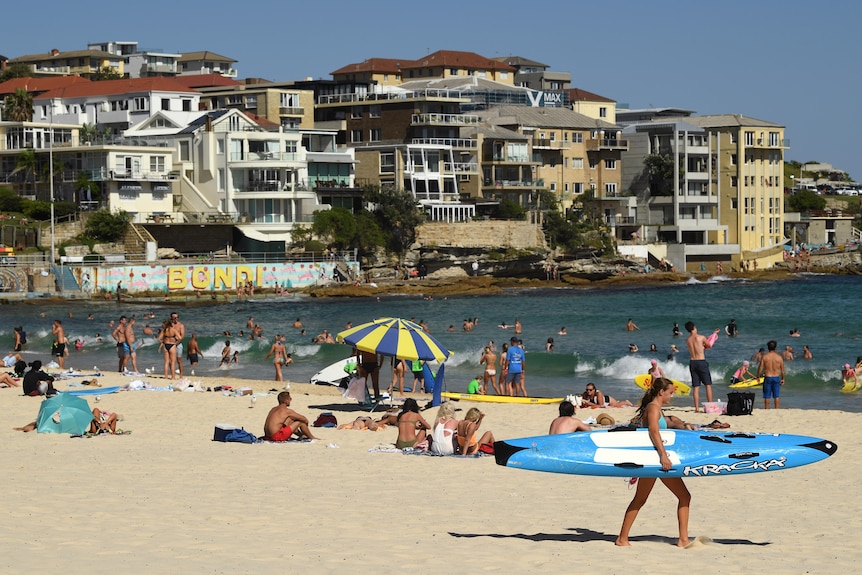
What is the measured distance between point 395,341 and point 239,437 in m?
3.52

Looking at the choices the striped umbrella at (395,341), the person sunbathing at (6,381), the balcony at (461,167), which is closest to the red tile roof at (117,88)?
the balcony at (461,167)

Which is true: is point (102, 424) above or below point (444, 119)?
below

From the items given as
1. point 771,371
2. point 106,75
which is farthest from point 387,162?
point 771,371

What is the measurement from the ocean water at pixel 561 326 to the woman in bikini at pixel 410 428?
8.68 metres

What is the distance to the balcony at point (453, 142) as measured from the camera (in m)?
78.1

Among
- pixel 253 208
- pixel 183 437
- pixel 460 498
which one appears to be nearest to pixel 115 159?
pixel 253 208

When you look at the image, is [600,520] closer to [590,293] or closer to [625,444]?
[625,444]

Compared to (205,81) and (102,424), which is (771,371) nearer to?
(102,424)

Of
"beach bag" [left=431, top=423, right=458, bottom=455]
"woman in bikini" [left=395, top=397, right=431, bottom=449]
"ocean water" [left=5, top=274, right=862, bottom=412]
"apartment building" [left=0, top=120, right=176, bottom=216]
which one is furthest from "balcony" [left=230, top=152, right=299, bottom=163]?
"beach bag" [left=431, top=423, right=458, bottom=455]

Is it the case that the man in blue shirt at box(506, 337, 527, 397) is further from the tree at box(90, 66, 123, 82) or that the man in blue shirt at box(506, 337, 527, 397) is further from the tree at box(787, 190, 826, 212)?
the tree at box(787, 190, 826, 212)

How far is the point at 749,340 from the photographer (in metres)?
41.1

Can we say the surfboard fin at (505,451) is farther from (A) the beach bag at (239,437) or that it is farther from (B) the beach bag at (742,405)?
(B) the beach bag at (742,405)

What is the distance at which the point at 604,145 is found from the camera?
287 ft

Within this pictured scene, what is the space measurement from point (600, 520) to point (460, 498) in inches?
70.0
